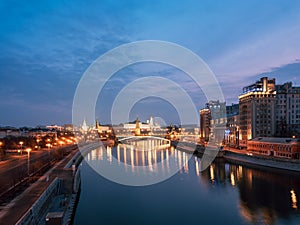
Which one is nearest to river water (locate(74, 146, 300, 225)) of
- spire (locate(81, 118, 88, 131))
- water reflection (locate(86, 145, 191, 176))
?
water reflection (locate(86, 145, 191, 176))

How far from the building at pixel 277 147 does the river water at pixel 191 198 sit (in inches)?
112

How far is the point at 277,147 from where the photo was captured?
69.6 ft

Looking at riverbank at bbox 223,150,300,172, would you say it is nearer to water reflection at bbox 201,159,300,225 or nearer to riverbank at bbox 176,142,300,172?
riverbank at bbox 176,142,300,172

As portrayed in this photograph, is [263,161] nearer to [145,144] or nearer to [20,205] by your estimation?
[20,205]

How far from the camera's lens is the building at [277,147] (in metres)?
19.3

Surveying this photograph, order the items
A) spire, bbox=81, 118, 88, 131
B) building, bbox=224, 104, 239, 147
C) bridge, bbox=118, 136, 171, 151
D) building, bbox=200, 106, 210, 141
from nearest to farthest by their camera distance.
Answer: building, bbox=224, 104, 239, 147 → bridge, bbox=118, 136, 171, 151 → building, bbox=200, 106, 210, 141 → spire, bbox=81, 118, 88, 131

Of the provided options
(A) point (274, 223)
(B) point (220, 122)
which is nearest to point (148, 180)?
(A) point (274, 223)

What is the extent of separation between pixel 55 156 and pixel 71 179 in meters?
8.43

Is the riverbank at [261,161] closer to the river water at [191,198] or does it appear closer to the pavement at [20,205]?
the river water at [191,198]

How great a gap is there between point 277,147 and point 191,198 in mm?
12215

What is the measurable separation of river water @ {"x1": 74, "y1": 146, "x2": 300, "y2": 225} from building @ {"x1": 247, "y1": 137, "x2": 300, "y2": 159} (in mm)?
2833

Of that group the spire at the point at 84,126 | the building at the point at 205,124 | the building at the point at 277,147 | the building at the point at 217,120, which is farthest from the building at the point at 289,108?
the spire at the point at 84,126

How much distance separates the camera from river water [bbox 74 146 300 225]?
31.8ft

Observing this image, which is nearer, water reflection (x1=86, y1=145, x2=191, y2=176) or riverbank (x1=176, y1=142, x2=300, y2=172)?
riverbank (x1=176, y1=142, x2=300, y2=172)
